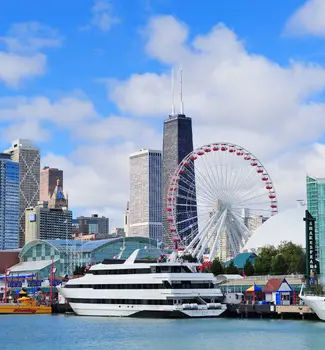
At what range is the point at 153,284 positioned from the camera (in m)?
97.4

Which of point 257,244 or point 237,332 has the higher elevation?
point 257,244

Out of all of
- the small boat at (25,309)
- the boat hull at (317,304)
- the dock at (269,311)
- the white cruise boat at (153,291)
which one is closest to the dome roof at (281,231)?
the small boat at (25,309)

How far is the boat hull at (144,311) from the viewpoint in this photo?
313 feet

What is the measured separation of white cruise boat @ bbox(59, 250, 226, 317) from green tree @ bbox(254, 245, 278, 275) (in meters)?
47.1

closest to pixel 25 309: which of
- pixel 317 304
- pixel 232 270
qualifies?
pixel 232 270

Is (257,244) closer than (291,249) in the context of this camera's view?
No

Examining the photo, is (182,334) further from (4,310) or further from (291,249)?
(291,249)

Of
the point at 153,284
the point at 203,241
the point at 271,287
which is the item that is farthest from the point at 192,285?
the point at 203,241

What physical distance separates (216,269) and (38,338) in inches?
2815

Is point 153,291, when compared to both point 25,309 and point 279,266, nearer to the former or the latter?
point 25,309

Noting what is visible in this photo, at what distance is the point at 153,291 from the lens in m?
97.1

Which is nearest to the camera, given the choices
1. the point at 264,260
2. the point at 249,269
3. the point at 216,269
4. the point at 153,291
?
the point at 153,291

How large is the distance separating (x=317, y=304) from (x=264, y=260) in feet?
198

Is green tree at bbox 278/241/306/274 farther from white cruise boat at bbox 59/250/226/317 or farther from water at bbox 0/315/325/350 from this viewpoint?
water at bbox 0/315/325/350
